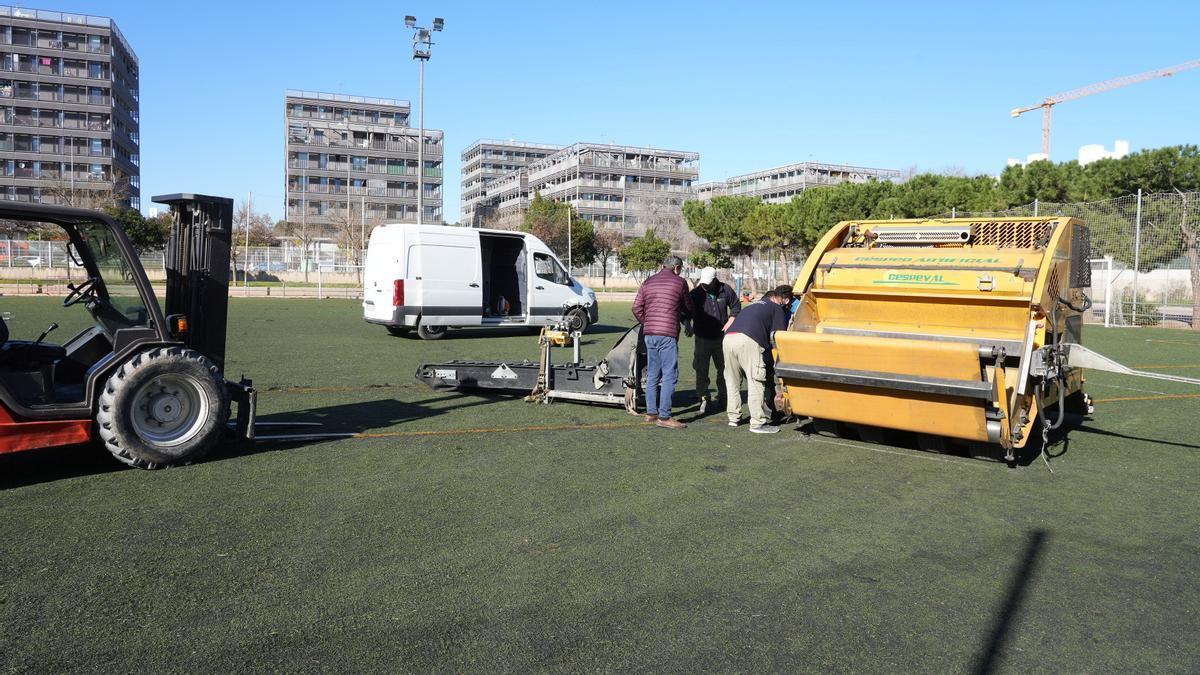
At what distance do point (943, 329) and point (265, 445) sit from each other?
5.85m

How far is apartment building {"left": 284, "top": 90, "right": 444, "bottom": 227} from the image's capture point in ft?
269

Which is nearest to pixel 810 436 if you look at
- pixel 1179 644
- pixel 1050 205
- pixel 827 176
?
pixel 1179 644

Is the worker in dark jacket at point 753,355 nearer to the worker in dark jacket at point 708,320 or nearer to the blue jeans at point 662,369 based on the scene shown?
the blue jeans at point 662,369

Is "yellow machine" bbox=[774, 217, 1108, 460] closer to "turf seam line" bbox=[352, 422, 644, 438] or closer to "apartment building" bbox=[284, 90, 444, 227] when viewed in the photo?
"turf seam line" bbox=[352, 422, 644, 438]

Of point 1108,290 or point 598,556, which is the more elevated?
point 1108,290

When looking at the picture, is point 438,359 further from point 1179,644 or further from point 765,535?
point 1179,644

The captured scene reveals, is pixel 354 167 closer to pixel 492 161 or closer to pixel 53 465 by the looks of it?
pixel 492 161

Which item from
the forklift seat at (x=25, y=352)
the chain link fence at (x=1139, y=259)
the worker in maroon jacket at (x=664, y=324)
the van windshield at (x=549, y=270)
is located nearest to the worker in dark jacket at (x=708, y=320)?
the worker in maroon jacket at (x=664, y=324)

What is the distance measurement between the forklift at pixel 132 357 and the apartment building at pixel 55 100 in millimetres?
71426

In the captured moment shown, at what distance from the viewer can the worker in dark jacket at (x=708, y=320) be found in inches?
352

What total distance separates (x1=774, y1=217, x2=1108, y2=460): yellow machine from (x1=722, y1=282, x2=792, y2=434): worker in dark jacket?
55cm

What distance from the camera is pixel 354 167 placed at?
83.0 meters

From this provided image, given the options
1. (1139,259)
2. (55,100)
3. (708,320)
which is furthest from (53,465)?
A: (55,100)

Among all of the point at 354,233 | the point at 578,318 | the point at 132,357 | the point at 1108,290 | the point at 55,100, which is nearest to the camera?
the point at 132,357
